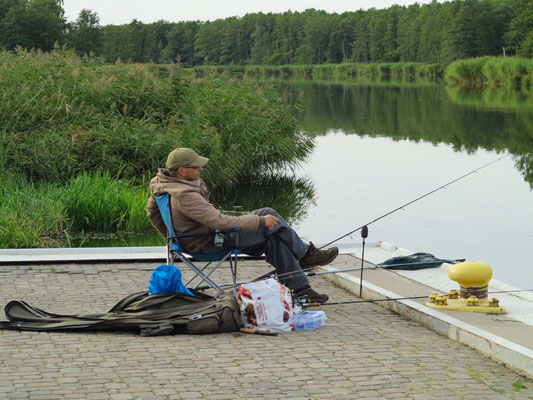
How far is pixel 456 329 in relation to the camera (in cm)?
531

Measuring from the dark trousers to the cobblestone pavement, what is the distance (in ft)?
1.22

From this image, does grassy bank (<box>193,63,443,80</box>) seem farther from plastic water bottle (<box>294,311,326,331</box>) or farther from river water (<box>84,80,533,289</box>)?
plastic water bottle (<box>294,311,326,331</box>)

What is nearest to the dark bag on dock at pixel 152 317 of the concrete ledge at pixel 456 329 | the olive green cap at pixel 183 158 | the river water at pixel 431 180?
the olive green cap at pixel 183 158

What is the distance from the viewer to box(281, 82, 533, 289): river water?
11.9 metres

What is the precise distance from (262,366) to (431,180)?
13.7 m

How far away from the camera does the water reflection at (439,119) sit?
78.0ft

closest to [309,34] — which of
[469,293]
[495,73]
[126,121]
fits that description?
[495,73]

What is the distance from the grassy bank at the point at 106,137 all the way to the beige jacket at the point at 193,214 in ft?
12.1

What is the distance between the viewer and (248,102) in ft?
53.7

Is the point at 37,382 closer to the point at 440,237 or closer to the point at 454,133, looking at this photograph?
the point at 440,237

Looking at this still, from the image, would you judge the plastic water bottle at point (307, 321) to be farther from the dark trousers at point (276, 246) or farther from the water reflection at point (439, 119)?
the water reflection at point (439, 119)

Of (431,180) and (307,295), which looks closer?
(307,295)

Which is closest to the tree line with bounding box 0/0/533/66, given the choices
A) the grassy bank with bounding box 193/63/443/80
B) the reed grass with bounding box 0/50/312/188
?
the grassy bank with bounding box 193/63/443/80

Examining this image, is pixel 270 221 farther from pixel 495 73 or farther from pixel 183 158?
pixel 495 73
